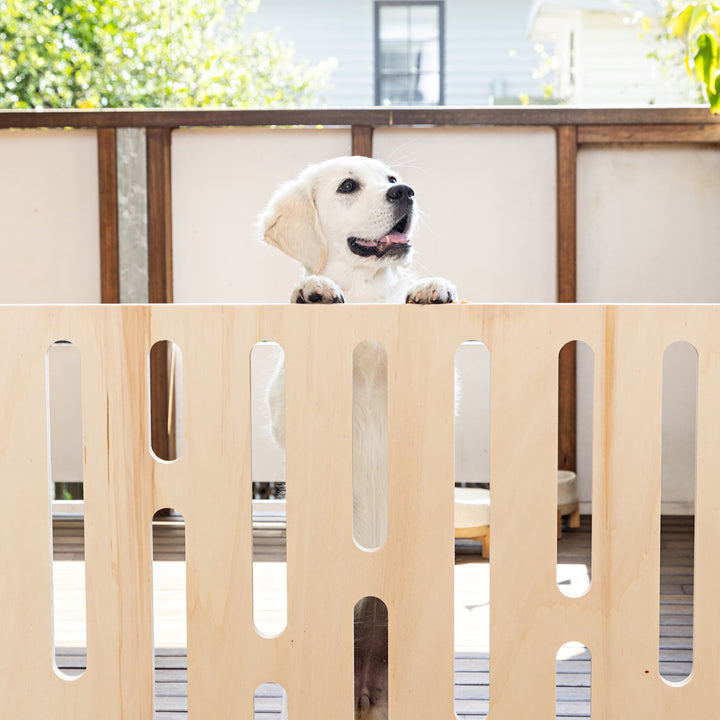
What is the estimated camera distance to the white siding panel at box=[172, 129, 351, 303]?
12.0ft

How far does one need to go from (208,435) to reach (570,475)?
2.64 meters

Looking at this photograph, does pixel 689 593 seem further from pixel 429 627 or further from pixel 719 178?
pixel 719 178

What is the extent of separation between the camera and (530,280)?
145 inches

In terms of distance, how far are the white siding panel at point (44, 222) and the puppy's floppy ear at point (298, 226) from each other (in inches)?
79.0

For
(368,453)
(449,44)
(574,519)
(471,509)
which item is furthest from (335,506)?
(449,44)

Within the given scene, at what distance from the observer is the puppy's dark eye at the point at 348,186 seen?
6.22ft

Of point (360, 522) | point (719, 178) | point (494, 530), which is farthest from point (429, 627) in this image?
point (719, 178)

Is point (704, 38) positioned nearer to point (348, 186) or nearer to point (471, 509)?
point (348, 186)

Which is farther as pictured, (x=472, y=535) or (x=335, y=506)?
(x=472, y=535)

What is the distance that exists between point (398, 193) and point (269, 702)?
127 cm

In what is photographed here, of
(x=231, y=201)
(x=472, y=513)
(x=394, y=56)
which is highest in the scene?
(x=394, y=56)

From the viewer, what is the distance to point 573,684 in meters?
1.86

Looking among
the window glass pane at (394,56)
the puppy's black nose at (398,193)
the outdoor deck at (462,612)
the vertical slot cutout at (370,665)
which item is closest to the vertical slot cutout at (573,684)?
the outdoor deck at (462,612)

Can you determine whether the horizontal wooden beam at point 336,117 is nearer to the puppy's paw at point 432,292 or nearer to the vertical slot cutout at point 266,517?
the vertical slot cutout at point 266,517
